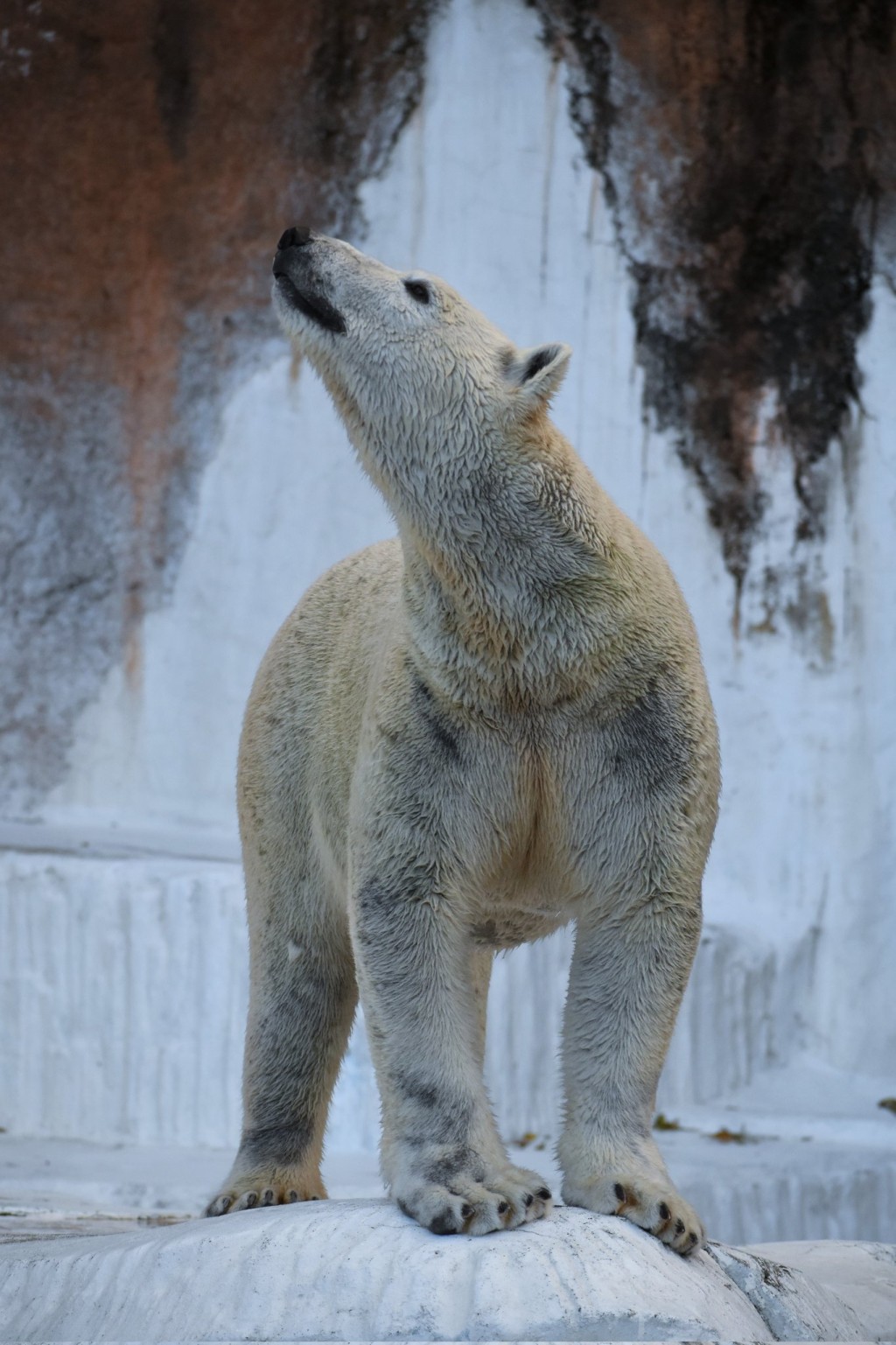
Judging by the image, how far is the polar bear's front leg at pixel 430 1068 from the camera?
302 centimetres

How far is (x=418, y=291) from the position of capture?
3398 millimetres

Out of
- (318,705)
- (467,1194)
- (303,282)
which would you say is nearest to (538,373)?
(303,282)

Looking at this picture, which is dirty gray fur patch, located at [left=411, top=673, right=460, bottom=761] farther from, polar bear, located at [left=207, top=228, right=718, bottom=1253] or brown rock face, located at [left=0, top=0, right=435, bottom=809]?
brown rock face, located at [left=0, top=0, right=435, bottom=809]

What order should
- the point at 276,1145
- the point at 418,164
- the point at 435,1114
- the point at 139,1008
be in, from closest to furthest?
the point at 435,1114 → the point at 276,1145 → the point at 139,1008 → the point at 418,164

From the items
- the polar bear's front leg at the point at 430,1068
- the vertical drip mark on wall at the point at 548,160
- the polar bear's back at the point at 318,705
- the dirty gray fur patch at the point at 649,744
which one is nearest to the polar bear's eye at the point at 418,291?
the polar bear's back at the point at 318,705

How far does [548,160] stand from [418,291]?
19.1 feet

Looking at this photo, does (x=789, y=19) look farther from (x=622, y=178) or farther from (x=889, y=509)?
(x=889, y=509)

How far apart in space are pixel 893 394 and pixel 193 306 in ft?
11.6

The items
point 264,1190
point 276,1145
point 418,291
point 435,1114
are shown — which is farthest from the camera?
point 276,1145

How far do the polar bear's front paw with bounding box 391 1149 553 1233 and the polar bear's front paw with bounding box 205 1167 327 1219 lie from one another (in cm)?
72

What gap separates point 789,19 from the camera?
8.71 meters

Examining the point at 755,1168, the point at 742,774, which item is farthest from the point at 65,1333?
the point at 742,774

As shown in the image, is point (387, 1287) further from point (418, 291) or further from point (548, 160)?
point (548, 160)

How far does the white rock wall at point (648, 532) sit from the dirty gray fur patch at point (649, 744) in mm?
4967
